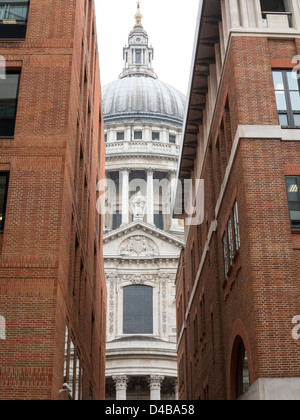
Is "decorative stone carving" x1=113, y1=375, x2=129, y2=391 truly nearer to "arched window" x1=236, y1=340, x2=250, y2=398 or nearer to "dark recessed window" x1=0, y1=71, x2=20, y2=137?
"arched window" x1=236, y1=340, x2=250, y2=398

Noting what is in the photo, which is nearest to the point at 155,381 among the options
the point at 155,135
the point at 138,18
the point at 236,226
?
the point at 236,226

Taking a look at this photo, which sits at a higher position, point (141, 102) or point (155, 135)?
point (141, 102)

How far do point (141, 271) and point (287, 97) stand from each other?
4918 cm

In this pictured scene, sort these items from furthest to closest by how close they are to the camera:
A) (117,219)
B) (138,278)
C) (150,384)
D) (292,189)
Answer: (117,219) < (138,278) < (150,384) < (292,189)

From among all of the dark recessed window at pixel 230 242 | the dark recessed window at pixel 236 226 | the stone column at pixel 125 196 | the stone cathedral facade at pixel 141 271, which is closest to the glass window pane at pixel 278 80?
the dark recessed window at pixel 236 226

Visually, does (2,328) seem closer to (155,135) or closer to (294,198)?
(294,198)

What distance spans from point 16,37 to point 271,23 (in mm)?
9330

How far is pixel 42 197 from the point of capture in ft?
69.3

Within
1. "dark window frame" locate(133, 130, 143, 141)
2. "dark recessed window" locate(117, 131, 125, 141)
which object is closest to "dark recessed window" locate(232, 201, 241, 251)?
"dark window frame" locate(133, 130, 143, 141)

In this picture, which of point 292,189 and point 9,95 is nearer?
point 292,189

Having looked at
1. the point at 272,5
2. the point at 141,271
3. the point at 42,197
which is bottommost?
the point at 42,197

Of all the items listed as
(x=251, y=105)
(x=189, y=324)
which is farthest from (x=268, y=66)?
(x=189, y=324)

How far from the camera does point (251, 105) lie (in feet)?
70.1
